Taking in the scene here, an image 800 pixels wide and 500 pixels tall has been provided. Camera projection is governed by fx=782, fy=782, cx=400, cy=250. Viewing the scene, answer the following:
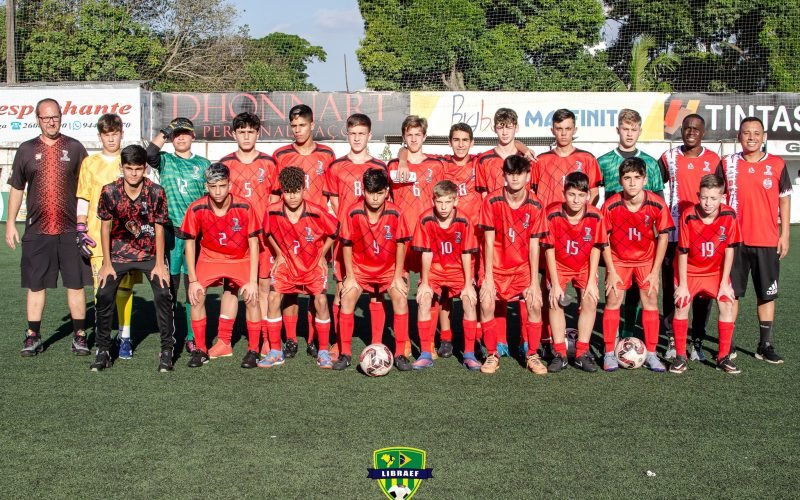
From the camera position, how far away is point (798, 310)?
7.83 meters

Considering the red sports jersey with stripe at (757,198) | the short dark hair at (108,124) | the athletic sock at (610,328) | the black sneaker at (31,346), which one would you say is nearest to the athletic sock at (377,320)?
the athletic sock at (610,328)

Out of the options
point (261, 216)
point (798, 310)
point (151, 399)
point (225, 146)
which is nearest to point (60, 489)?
point (151, 399)

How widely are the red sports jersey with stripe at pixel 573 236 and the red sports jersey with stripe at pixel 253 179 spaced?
2160mm

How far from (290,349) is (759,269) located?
361 cm

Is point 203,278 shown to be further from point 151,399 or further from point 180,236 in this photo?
point 151,399

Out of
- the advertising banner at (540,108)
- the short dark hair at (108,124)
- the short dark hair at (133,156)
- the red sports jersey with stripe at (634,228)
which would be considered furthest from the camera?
the advertising banner at (540,108)

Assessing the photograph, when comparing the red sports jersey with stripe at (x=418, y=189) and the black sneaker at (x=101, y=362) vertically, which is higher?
the red sports jersey with stripe at (x=418, y=189)

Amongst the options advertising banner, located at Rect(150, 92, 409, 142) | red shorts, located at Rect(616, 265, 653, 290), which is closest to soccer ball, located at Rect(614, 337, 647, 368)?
red shorts, located at Rect(616, 265, 653, 290)

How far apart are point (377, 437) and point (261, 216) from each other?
7.86 feet

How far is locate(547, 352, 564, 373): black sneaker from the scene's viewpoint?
548cm

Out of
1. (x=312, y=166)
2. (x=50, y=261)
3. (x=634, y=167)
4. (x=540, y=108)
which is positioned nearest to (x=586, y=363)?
(x=634, y=167)

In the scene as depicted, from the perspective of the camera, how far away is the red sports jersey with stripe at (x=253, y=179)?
602 centimetres

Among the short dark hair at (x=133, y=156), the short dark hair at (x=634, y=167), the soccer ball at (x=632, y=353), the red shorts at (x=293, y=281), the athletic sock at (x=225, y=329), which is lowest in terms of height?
the soccer ball at (x=632, y=353)

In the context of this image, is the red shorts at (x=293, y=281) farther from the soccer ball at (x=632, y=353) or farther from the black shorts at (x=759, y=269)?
the black shorts at (x=759, y=269)
